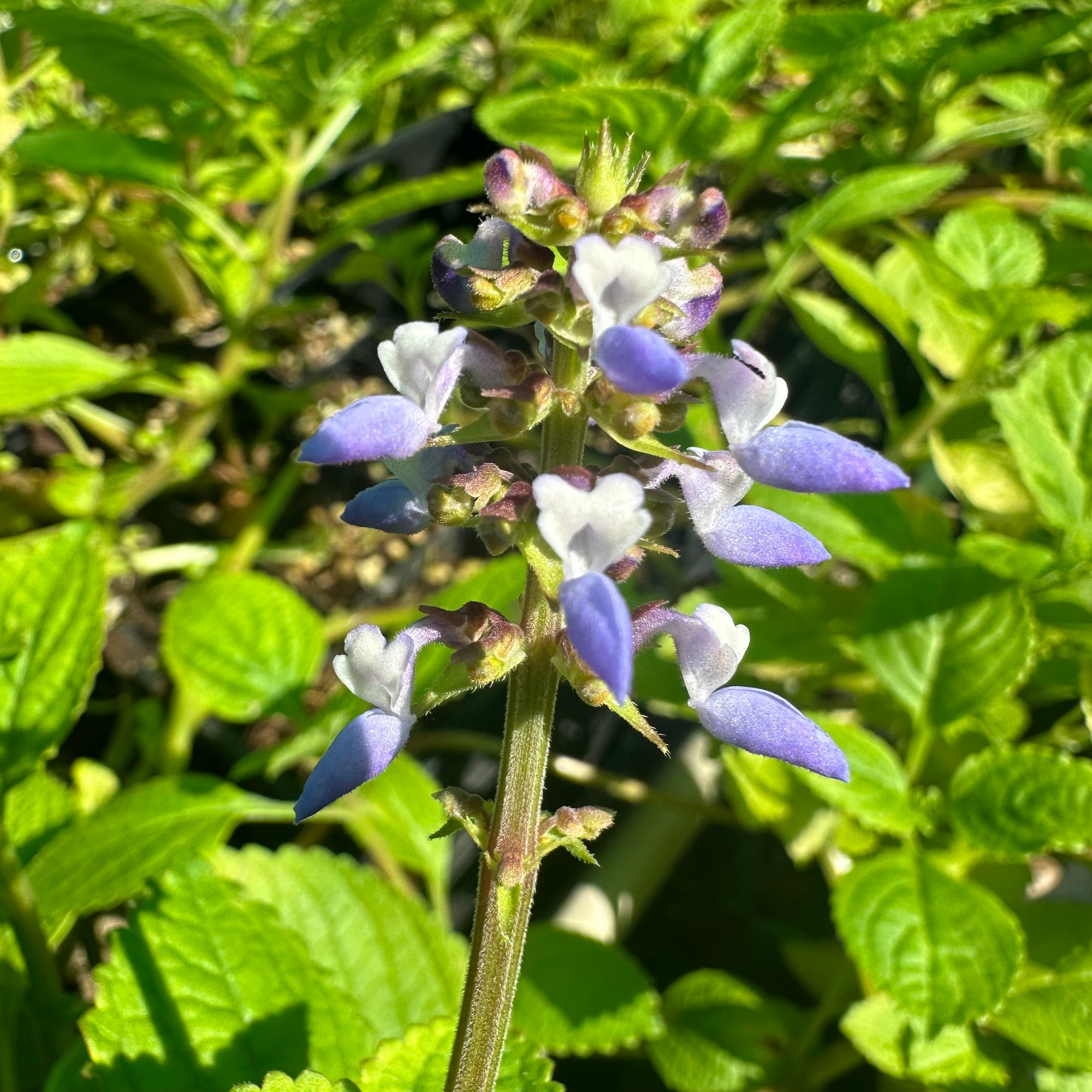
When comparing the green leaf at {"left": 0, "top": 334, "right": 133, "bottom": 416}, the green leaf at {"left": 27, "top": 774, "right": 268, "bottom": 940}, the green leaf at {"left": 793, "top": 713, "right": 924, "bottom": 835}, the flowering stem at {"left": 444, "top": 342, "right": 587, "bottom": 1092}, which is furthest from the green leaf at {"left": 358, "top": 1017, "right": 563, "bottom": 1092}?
the green leaf at {"left": 0, "top": 334, "right": 133, "bottom": 416}

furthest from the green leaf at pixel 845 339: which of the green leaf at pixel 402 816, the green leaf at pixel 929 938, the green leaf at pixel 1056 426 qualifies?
the green leaf at pixel 402 816

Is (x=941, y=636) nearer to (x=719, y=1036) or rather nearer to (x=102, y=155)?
(x=719, y=1036)

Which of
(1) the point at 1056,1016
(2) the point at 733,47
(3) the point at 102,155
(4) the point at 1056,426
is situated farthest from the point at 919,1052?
(3) the point at 102,155

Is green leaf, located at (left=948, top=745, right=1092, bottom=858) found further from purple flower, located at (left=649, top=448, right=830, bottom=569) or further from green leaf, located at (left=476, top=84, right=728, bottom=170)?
green leaf, located at (left=476, top=84, right=728, bottom=170)

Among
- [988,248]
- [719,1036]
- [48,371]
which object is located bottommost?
[719,1036]

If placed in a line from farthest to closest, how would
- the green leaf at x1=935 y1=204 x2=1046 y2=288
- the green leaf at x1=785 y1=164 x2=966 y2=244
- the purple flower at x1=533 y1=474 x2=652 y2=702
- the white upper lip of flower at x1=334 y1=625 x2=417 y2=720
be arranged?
the green leaf at x1=935 y1=204 x2=1046 y2=288, the green leaf at x1=785 y1=164 x2=966 y2=244, the white upper lip of flower at x1=334 y1=625 x2=417 y2=720, the purple flower at x1=533 y1=474 x2=652 y2=702

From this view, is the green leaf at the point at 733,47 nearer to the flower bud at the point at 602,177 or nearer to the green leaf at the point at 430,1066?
the flower bud at the point at 602,177
